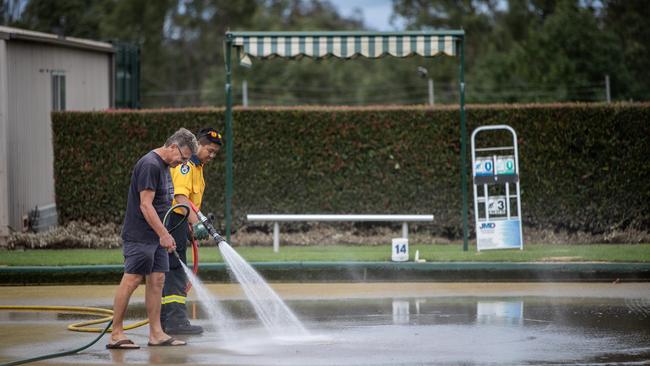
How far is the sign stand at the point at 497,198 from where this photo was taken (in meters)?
15.3

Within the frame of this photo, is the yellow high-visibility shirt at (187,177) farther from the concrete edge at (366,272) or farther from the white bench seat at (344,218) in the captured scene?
the white bench seat at (344,218)

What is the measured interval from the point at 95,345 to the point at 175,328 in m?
0.87

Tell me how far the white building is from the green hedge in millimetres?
744

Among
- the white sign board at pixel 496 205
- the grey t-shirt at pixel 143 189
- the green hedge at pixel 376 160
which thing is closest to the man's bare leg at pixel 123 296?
the grey t-shirt at pixel 143 189

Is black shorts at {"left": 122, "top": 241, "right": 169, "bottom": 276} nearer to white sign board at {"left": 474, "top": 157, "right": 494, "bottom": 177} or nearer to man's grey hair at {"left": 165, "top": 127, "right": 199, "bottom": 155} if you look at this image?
man's grey hair at {"left": 165, "top": 127, "right": 199, "bottom": 155}

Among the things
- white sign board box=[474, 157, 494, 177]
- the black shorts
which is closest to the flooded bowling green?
the black shorts

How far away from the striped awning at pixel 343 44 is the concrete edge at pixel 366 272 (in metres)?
3.17

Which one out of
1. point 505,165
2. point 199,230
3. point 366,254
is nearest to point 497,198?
point 505,165

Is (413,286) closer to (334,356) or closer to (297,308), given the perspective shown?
(297,308)

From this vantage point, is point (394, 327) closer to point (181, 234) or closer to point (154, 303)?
point (181, 234)

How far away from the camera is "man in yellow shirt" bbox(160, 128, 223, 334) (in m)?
9.88

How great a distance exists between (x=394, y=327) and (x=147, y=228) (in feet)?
8.57

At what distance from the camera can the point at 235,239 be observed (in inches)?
666

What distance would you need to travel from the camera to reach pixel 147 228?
8.91 meters
